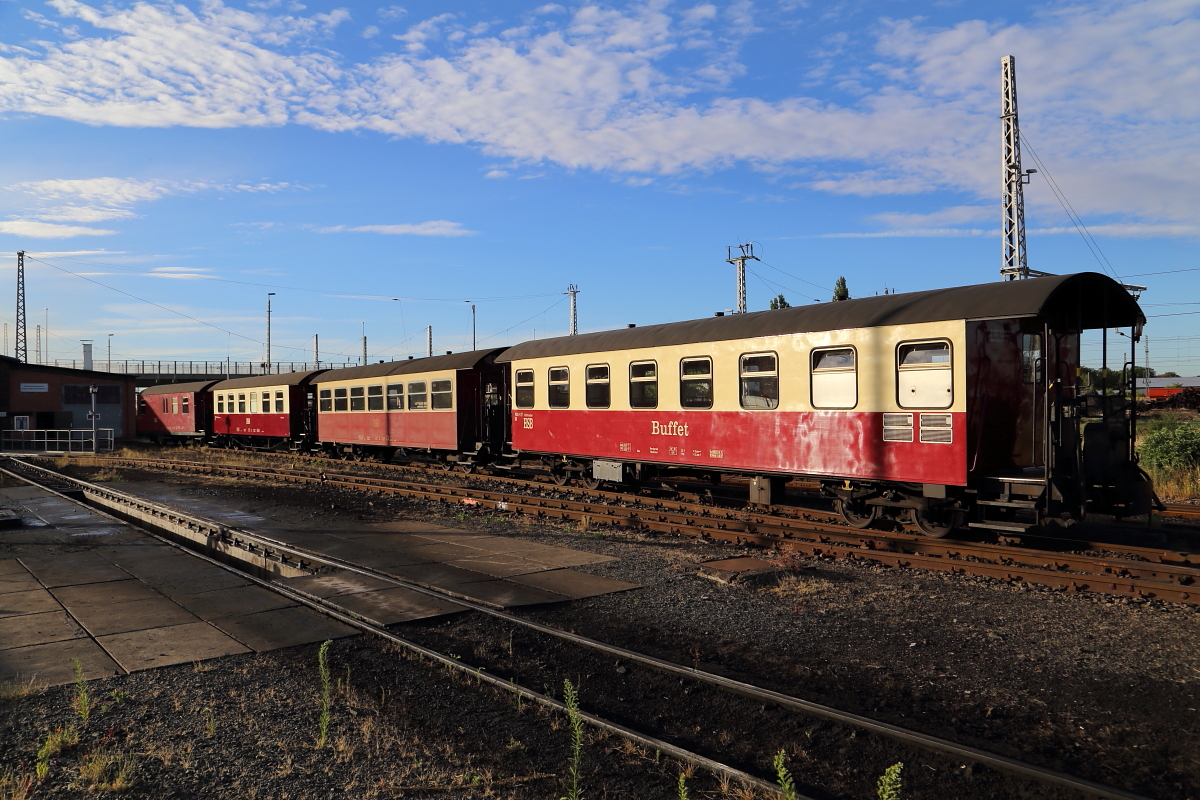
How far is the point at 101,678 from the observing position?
5918 millimetres

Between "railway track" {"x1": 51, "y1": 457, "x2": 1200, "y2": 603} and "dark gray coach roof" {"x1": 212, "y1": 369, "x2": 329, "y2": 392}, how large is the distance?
54.0 ft

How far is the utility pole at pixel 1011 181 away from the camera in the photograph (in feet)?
80.3

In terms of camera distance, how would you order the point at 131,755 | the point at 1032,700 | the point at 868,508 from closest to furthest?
the point at 131,755 < the point at 1032,700 < the point at 868,508

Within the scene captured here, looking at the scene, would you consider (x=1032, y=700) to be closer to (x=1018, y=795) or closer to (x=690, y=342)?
(x=1018, y=795)

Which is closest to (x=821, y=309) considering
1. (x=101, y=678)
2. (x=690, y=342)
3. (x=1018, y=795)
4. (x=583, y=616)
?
(x=690, y=342)

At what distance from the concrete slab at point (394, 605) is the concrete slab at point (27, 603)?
293cm

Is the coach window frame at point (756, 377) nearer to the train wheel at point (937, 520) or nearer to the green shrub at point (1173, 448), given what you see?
the train wheel at point (937, 520)

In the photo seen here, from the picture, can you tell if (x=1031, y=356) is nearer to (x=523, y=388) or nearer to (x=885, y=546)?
(x=885, y=546)

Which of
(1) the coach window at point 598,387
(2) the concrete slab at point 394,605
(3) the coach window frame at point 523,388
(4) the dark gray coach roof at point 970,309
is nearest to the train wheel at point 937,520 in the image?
(4) the dark gray coach roof at point 970,309

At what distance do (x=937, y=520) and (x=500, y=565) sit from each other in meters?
5.92

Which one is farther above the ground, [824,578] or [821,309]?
[821,309]

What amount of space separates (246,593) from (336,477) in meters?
13.1

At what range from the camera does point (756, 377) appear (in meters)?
12.5

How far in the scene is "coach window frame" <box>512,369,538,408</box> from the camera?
1828cm
